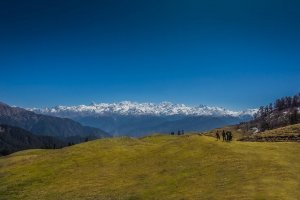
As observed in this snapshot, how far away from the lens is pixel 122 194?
2987 inches

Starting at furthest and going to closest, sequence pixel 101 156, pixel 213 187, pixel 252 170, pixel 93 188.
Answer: pixel 101 156 < pixel 93 188 < pixel 252 170 < pixel 213 187

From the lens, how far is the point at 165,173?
84500 mm

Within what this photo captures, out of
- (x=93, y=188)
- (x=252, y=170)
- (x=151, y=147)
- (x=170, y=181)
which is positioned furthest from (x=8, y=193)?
(x=252, y=170)

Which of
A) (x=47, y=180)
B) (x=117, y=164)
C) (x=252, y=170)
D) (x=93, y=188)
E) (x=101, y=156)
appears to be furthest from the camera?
(x=101, y=156)

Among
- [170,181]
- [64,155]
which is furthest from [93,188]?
[64,155]

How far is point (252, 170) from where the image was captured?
246ft

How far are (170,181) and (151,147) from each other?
4098cm

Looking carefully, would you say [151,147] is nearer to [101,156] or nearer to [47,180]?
[101,156]

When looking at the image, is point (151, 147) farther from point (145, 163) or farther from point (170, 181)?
point (170, 181)

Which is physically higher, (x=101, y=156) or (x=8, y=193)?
(x=101, y=156)

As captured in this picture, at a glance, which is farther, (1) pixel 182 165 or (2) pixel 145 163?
(2) pixel 145 163

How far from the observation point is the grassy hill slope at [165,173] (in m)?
67.4

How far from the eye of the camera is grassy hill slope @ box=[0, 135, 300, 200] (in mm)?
67375

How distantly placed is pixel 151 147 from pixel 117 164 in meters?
18.8
